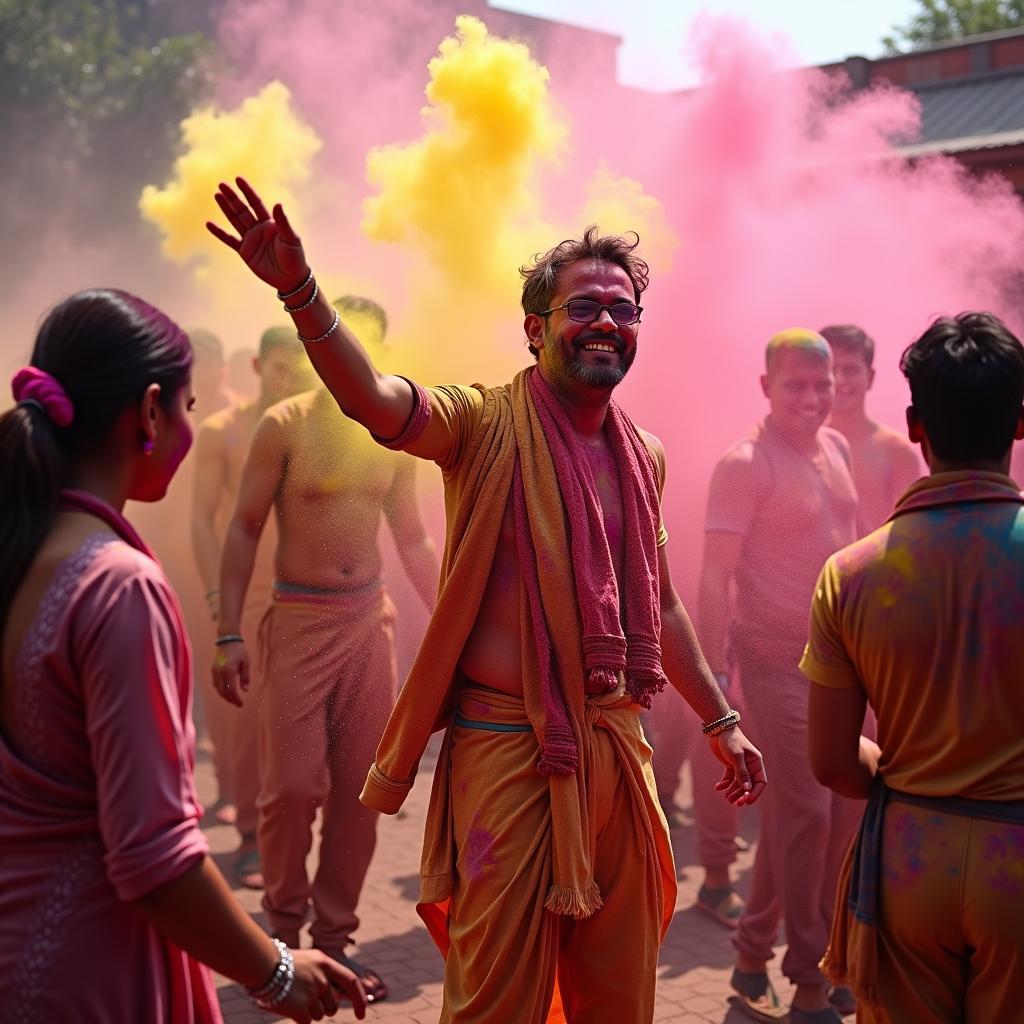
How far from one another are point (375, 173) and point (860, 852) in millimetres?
3420

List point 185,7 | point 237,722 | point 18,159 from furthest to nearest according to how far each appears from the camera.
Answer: point 185,7 → point 18,159 → point 237,722

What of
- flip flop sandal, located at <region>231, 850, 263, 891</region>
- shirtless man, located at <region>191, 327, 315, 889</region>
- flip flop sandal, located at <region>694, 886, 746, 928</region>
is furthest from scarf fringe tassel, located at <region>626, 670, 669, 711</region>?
flip flop sandal, located at <region>231, 850, 263, 891</region>

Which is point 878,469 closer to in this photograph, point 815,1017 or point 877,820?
point 815,1017

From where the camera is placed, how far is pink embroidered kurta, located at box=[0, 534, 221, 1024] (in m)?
2.17

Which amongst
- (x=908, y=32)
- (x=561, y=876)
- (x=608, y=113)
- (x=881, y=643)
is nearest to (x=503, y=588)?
(x=561, y=876)

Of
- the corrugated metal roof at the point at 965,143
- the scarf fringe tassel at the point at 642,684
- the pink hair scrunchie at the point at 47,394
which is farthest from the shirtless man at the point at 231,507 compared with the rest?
the corrugated metal roof at the point at 965,143

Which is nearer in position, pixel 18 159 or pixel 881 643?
pixel 881 643

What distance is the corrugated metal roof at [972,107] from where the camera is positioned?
12906 millimetres

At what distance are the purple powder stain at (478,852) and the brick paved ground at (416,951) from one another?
166 centimetres

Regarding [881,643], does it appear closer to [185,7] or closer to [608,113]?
[608,113]

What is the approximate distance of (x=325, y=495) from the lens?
5512 millimetres

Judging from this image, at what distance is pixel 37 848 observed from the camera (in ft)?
7.34

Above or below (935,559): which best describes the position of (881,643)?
below

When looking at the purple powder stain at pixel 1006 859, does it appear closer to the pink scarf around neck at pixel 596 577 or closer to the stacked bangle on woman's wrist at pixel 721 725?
the pink scarf around neck at pixel 596 577
